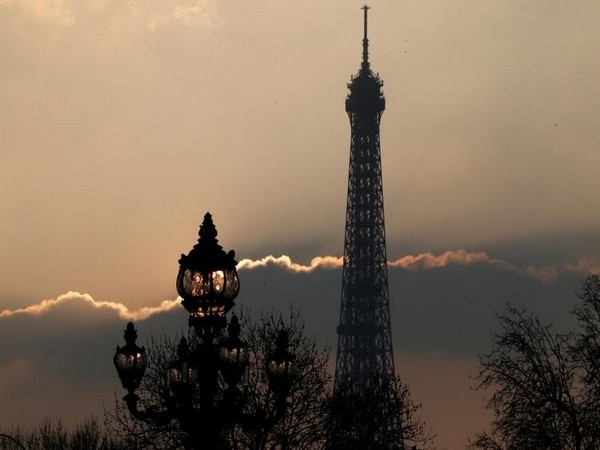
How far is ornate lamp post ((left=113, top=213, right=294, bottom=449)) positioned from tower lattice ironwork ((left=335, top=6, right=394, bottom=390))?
454 feet

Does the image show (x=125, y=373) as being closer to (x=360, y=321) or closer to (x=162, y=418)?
(x=162, y=418)

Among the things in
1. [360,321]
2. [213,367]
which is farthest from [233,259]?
[360,321]

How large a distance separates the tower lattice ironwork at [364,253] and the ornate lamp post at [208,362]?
138 meters

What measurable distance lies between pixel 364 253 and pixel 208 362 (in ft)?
492

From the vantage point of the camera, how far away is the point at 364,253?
182 meters

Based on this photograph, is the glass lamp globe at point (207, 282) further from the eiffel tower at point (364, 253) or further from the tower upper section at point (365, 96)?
the tower upper section at point (365, 96)

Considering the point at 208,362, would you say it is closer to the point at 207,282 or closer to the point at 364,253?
the point at 207,282

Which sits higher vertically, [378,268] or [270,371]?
[378,268]

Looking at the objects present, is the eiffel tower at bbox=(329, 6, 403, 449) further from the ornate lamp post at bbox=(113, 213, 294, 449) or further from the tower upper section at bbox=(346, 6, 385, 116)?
the ornate lamp post at bbox=(113, 213, 294, 449)

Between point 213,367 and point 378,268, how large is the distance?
14961cm

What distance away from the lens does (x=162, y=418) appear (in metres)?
32.7

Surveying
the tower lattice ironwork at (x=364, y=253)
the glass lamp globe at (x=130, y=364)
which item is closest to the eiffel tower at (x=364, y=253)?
the tower lattice ironwork at (x=364, y=253)

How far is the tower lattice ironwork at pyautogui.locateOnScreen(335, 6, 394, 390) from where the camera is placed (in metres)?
177

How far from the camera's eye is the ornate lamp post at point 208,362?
3184cm
